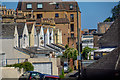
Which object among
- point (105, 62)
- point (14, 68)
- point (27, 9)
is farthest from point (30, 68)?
point (27, 9)

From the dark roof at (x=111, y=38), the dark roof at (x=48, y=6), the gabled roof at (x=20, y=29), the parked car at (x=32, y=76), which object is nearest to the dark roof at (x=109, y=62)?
the parked car at (x=32, y=76)

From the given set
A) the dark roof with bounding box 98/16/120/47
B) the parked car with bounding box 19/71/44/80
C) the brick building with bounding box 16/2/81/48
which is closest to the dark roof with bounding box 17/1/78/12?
the brick building with bounding box 16/2/81/48

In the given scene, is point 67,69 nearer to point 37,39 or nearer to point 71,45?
point 37,39

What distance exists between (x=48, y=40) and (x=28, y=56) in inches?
655

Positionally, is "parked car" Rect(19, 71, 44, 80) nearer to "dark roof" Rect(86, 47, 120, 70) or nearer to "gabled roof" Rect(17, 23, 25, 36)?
"dark roof" Rect(86, 47, 120, 70)

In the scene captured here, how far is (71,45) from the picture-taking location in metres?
64.8

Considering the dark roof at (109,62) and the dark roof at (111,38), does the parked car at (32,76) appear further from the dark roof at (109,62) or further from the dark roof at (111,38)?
the dark roof at (109,62)

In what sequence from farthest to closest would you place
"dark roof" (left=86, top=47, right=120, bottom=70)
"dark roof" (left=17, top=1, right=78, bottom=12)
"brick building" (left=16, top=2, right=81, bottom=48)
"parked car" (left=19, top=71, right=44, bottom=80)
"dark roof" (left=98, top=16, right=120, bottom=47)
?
A: "dark roof" (left=17, top=1, right=78, bottom=12), "brick building" (left=16, top=2, right=81, bottom=48), "dark roof" (left=98, top=16, right=120, bottom=47), "parked car" (left=19, top=71, right=44, bottom=80), "dark roof" (left=86, top=47, right=120, bottom=70)

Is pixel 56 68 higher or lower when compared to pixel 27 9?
lower

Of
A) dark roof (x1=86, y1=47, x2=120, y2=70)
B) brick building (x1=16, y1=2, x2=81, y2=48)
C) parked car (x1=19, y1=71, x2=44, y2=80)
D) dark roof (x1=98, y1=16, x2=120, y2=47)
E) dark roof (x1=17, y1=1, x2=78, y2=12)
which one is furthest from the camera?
dark roof (x1=17, y1=1, x2=78, y2=12)

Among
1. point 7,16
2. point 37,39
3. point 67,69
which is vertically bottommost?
point 67,69

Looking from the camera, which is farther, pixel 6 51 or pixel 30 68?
pixel 6 51

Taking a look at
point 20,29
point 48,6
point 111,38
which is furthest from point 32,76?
point 48,6

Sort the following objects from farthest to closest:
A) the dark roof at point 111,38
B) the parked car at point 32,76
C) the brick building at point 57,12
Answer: the brick building at point 57,12, the dark roof at point 111,38, the parked car at point 32,76
